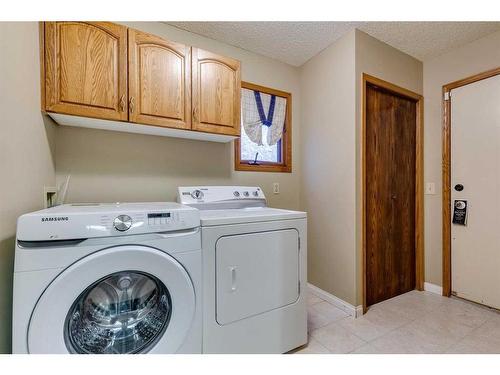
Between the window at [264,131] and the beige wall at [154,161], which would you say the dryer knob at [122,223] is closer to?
the beige wall at [154,161]

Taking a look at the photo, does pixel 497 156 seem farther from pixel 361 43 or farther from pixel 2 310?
pixel 2 310

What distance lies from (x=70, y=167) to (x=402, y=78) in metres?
2.87

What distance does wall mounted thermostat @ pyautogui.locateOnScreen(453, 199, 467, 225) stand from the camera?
2.05 meters

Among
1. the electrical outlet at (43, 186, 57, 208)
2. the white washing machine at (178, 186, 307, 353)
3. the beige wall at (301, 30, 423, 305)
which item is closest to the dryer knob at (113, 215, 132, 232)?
the white washing machine at (178, 186, 307, 353)

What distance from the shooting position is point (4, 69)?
0.90 m

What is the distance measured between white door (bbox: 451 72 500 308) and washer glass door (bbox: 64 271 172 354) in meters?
2.47

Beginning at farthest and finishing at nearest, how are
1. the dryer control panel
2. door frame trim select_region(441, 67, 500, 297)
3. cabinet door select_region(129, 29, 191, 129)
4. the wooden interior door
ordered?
door frame trim select_region(441, 67, 500, 297), the wooden interior door, the dryer control panel, cabinet door select_region(129, 29, 191, 129)

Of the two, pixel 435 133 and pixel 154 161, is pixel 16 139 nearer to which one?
pixel 154 161

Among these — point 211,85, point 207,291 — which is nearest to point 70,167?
point 211,85

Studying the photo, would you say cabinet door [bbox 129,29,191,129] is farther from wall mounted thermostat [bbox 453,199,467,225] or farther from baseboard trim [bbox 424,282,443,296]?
baseboard trim [bbox 424,282,443,296]

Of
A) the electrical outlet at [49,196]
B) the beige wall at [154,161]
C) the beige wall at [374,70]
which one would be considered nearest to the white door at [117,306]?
the electrical outlet at [49,196]

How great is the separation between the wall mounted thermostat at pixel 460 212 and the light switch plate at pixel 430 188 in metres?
0.20

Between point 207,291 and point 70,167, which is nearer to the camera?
point 207,291

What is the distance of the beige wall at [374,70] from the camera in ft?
6.23
